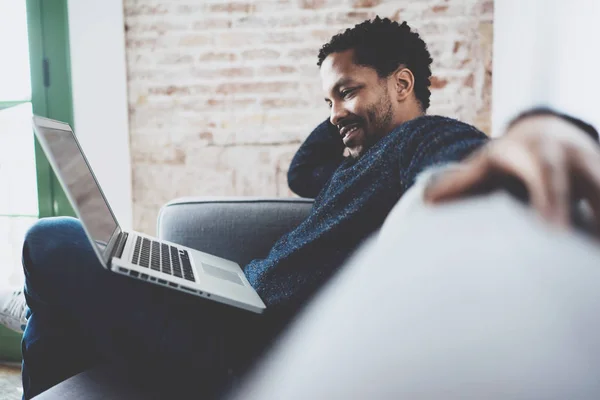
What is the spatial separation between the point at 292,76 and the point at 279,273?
3.67 ft

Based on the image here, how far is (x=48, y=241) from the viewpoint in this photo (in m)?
0.87

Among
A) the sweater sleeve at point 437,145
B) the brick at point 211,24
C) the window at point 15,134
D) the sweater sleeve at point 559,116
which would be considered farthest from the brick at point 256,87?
the sweater sleeve at point 559,116

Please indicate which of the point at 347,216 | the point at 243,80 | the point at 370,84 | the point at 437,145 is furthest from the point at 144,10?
the point at 437,145

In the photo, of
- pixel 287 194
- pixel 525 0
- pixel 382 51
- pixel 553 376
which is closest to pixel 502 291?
pixel 553 376

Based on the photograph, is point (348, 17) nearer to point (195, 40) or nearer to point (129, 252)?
point (195, 40)

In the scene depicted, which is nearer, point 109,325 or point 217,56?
point 109,325

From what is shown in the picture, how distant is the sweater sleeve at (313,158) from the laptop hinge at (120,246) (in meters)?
0.54

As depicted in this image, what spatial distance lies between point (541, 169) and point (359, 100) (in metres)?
0.73

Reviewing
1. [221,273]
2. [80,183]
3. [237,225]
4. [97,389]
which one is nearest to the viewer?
[97,389]

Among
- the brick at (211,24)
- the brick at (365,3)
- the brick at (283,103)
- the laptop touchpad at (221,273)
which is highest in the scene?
the brick at (365,3)

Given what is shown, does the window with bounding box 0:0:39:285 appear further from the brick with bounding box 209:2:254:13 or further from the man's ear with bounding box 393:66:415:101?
the man's ear with bounding box 393:66:415:101

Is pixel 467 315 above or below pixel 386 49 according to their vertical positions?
below

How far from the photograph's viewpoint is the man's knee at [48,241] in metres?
0.84

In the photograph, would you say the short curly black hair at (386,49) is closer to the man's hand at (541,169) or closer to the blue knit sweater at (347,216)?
the blue knit sweater at (347,216)
